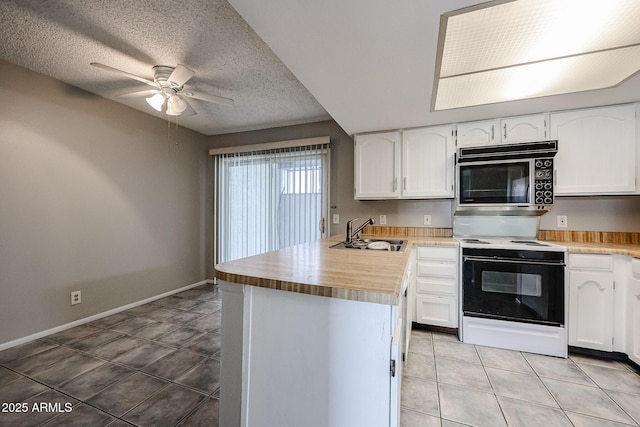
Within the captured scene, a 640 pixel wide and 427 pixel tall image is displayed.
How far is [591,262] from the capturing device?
207cm

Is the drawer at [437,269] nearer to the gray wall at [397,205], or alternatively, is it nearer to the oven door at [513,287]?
the oven door at [513,287]

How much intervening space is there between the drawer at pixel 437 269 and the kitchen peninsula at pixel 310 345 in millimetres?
1448

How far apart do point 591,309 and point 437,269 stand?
1151mm

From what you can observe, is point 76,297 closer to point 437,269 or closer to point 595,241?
point 437,269

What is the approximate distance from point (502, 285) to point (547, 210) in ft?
2.77

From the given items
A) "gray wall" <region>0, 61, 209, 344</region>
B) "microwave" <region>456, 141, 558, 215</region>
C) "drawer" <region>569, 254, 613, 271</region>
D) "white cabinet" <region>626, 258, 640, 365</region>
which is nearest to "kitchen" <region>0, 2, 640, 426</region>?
"gray wall" <region>0, 61, 209, 344</region>

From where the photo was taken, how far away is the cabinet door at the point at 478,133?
250 centimetres

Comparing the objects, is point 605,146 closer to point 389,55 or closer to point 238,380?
point 389,55

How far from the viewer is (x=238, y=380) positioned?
1.14 m

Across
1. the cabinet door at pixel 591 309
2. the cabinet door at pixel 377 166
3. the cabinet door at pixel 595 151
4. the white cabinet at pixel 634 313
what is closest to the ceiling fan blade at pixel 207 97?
the cabinet door at pixel 377 166

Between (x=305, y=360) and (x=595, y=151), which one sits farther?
(x=595, y=151)

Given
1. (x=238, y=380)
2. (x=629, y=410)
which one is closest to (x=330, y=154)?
(x=238, y=380)

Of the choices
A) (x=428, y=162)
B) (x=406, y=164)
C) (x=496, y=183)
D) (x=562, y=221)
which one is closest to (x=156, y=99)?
(x=406, y=164)

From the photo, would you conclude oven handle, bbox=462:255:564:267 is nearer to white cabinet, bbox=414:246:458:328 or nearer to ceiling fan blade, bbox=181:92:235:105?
white cabinet, bbox=414:246:458:328
